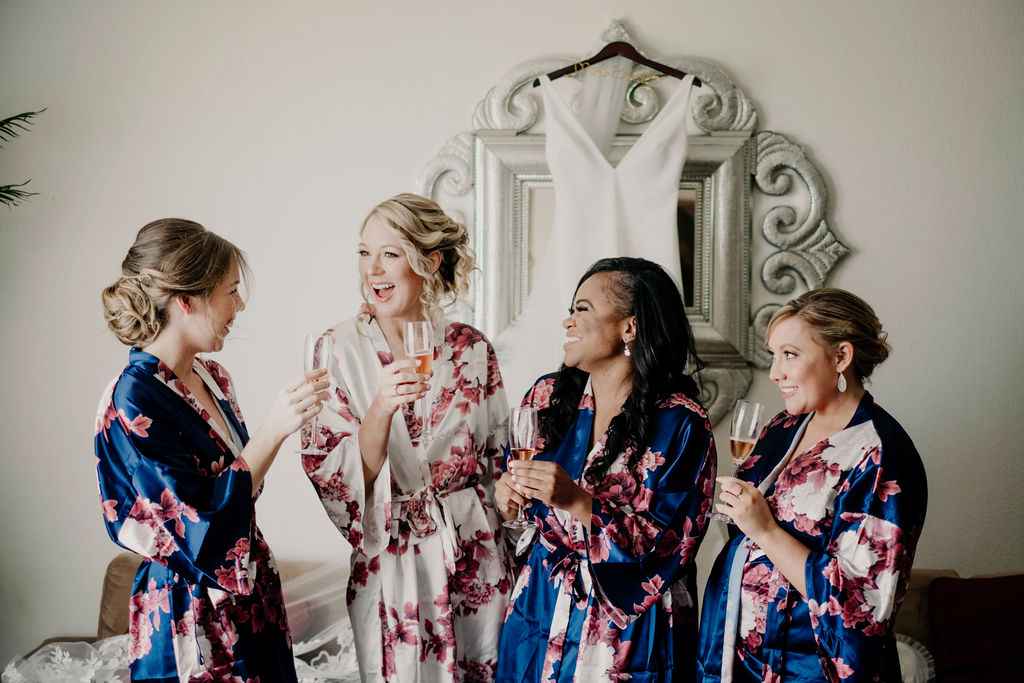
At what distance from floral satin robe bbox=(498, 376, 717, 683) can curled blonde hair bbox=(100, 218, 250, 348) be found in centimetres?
104

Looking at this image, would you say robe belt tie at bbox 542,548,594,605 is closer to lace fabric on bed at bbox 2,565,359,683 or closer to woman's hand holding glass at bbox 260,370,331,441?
woman's hand holding glass at bbox 260,370,331,441

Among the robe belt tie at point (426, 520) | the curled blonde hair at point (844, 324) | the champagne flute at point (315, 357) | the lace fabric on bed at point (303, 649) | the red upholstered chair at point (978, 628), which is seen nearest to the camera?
the champagne flute at point (315, 357)

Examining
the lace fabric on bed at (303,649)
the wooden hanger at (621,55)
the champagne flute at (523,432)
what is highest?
the wooden hanger at (621,55)

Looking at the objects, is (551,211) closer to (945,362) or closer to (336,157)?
(336,157)

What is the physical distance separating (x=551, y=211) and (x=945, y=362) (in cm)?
172

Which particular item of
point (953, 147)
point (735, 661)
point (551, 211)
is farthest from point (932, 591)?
point (551, 211)

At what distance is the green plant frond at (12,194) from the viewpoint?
3.24 metres

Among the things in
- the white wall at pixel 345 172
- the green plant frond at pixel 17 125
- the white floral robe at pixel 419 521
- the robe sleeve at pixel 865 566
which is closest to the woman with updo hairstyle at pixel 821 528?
the robe sleeve at pixel 865 566

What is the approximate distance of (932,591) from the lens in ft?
10.0

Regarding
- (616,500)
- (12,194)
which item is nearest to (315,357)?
(616,500)

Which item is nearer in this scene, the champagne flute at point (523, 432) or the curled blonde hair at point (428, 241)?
the champagne flute at point (523, 432)

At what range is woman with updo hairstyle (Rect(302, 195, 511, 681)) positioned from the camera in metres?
2.20

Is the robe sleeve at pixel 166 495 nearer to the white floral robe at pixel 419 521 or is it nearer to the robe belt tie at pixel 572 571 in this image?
the white floral robe at pixel 419 521

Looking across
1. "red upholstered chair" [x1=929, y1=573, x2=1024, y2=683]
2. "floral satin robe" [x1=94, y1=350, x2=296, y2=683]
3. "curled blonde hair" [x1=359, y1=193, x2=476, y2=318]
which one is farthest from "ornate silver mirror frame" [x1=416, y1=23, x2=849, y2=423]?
"floral satin robe" [x1=94, y1=350, x2=296, y2=683]
